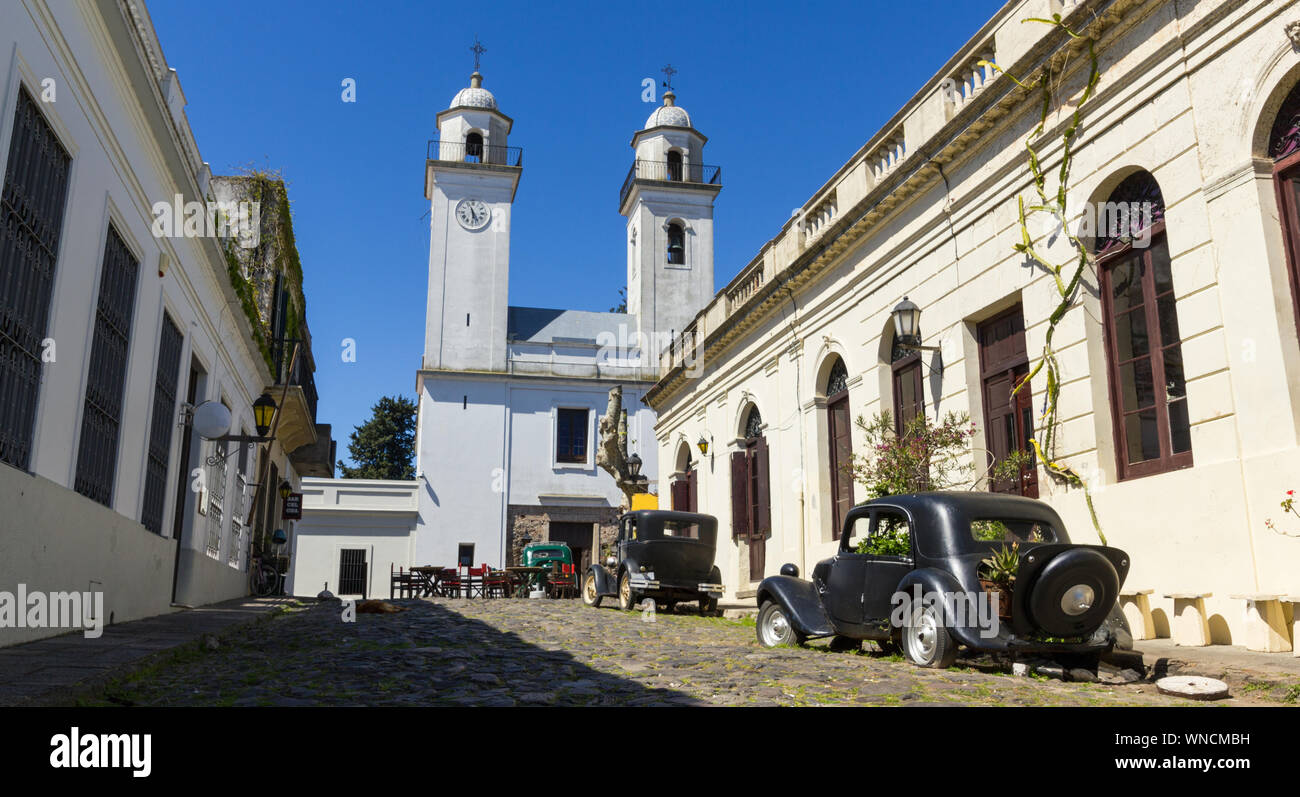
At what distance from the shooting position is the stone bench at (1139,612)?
825 centimetres

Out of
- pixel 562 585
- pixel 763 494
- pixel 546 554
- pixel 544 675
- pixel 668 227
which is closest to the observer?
pixel 544 675

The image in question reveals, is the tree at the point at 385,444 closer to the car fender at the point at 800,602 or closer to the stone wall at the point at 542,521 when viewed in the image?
the stone wall at the point at 542,521

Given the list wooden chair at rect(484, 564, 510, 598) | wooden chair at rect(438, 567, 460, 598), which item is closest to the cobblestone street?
wooden chair at rect(438, 567, 460, 598)

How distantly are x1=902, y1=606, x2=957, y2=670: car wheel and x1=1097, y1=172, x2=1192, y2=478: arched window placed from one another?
284 centimetres

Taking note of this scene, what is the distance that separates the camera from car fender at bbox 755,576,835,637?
8930 mm

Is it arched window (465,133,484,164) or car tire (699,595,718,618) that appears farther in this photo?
arched window (465,133,484,164)

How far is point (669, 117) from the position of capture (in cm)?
3991

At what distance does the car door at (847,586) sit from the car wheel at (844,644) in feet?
1.38

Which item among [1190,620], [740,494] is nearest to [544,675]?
[1190,620]

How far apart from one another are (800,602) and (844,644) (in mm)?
551

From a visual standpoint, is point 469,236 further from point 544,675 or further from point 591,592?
point 544,675

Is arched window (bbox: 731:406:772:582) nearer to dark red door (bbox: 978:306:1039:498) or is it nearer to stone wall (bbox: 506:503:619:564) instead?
dark red door (bbox: 978:306:1039:498)

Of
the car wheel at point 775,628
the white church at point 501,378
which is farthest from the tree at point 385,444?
the car wheel at point 775,628
